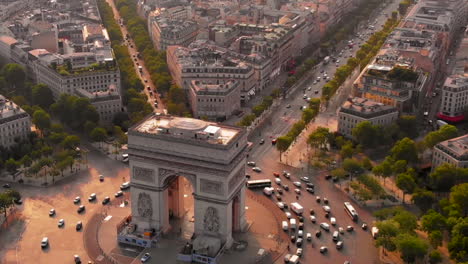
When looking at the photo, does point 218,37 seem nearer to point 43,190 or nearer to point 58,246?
point 43,190

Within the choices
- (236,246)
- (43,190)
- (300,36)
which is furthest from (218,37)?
(236,246)

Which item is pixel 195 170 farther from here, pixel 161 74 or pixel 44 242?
pixel 161 74

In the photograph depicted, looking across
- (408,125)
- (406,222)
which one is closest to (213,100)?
(408,125)

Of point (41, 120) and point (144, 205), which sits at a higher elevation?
point (41, 120)

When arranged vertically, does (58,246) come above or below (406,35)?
below

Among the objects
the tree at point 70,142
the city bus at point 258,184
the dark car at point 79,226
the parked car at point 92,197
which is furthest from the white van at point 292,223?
the tree at point 70,142

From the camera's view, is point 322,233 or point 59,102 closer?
point 322,233

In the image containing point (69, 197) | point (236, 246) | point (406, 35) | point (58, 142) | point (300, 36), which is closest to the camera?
point (236, 246)

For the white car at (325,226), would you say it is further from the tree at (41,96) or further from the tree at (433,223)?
the tree at (41,96)
